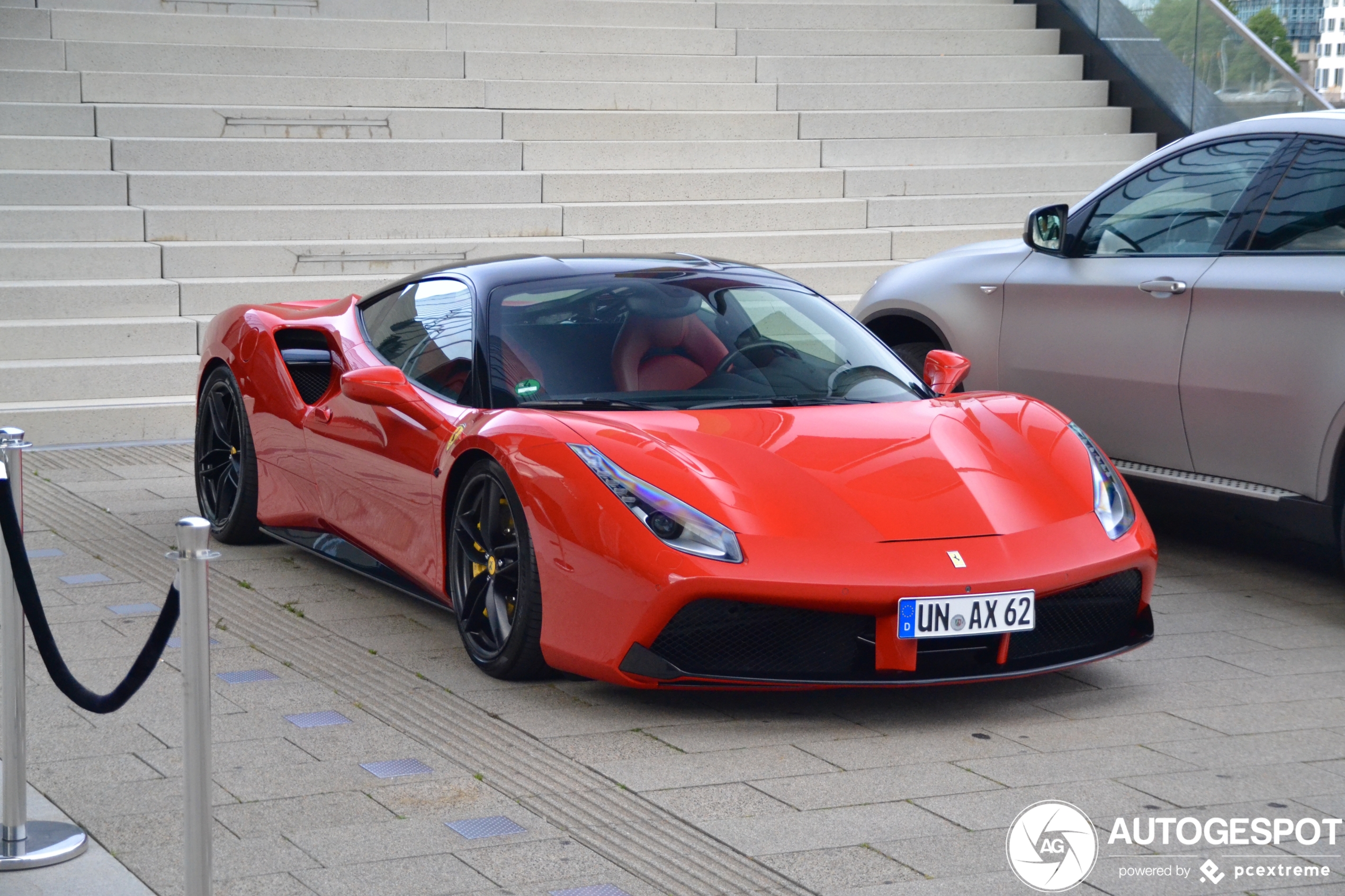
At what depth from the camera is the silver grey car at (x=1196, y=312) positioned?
221 inches

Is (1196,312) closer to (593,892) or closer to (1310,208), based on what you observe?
(1310,208)

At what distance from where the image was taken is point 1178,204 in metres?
6.32

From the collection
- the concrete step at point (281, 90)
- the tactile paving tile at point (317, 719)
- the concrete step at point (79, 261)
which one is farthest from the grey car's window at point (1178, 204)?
the concrete step at point (281, 90)

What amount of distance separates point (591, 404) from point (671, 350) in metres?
0.41

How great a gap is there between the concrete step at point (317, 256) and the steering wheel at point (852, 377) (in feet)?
18.2

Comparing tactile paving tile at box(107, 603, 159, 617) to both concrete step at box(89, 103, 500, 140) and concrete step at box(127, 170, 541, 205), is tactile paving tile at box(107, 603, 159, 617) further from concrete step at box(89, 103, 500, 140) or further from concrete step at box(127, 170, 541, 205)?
concrete step at box(89, 103, 500, 140)

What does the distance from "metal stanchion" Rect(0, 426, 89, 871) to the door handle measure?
419cm

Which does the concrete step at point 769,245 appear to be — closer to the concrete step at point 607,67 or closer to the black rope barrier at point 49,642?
the concrete step at point 607,67

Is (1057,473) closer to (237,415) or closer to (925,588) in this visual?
(925,588)

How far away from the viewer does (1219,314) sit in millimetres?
5887

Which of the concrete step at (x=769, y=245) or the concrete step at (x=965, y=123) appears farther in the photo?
the concrete step at (x=965, y=123)

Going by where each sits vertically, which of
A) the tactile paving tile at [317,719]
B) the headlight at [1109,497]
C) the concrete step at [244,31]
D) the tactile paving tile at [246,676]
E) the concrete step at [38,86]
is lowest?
the tactile paving tile at [246,676]

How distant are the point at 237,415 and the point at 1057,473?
11.0 ft

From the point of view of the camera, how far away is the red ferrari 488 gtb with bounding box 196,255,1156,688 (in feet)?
13.7
